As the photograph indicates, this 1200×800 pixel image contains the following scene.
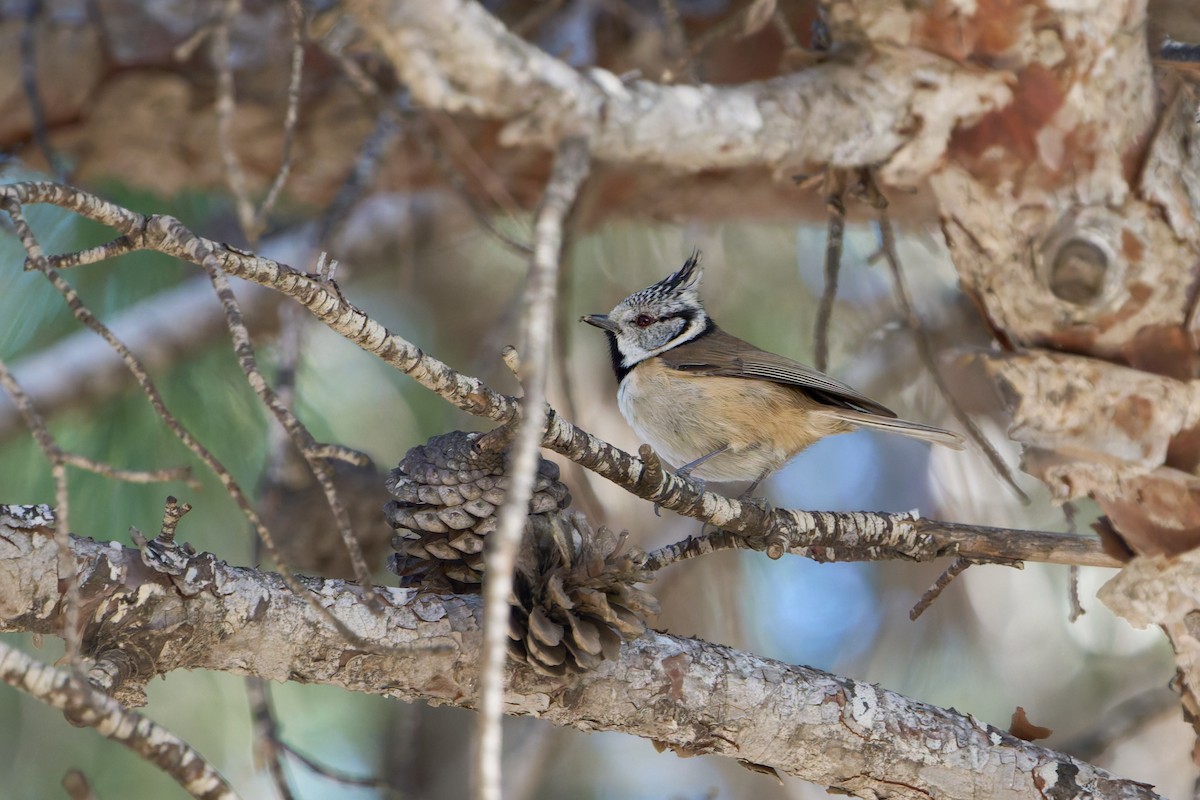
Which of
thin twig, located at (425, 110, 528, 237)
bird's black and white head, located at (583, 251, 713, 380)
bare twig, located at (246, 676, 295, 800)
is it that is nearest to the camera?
bare twig, located at (246, 676, 295, 800)

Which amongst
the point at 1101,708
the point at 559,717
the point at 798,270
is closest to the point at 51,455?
the point at 559,717

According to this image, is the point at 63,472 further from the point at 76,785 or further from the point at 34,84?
the point at 34,84

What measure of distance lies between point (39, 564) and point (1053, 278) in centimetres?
145

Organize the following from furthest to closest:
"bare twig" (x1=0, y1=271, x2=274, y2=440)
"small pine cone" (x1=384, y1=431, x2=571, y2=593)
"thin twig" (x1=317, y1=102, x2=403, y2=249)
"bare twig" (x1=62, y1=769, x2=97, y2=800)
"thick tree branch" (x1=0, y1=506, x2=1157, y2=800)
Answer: "bare twig" (x1=0, y1=271, x2=274, y2=440) < "thin twig" (x1=317, y1=102, x2=403, y2=249) < "small pine cone" (x1=384, y1=431, x2=571, y2=593) < "thick tree branch" (x1=0, y1=506, x2=1157, y2=800) < "bare twig" (x1=62, y1=769, x2=97, y2=800)

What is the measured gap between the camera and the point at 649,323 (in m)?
3.51

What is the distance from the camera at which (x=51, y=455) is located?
1.05 m

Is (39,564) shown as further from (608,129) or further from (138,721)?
(608,129)

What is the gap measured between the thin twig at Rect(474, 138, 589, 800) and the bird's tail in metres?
1.95

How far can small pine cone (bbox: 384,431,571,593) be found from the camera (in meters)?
1.71

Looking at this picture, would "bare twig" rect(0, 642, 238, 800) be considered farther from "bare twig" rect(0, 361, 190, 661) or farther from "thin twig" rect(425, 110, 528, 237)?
"thin twig" rect(425, 110, 528, 237)

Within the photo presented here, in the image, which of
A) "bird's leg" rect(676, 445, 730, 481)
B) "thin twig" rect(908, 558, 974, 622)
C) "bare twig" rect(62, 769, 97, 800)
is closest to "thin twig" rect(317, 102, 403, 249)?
"bird's leg" rect(676, 445, 730, 481)

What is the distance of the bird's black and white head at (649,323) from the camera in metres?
3.44

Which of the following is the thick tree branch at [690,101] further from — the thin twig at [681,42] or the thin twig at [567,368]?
the thin twig at [567,368]

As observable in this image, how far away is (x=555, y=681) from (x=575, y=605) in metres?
0.12
